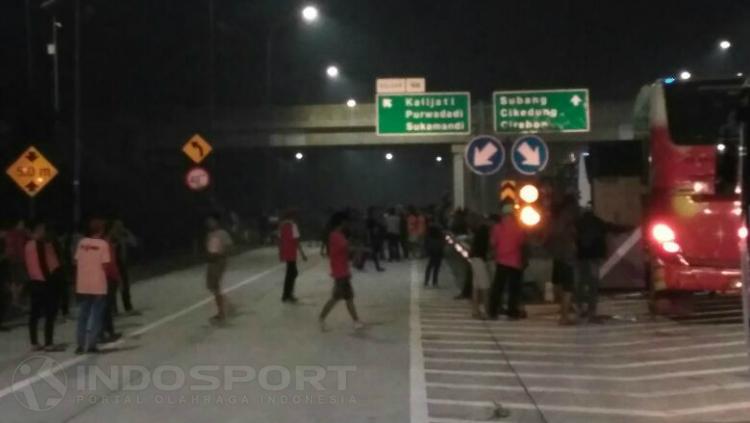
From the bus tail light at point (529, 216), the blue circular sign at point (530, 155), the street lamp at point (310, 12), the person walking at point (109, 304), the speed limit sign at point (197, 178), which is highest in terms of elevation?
the street lamp at point (310, 12)

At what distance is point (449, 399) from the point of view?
38.1ft

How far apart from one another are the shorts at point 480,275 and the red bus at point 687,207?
2662 millimetres

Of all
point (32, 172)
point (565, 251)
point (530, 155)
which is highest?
point (32, 172)

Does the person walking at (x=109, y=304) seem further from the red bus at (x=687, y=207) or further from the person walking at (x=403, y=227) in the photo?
the person walking at (x=403, y=227)

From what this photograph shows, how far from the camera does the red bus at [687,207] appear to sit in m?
17.3

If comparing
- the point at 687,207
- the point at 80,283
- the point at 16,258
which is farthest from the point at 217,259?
the point at 687,207

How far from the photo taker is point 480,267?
63.0 feet

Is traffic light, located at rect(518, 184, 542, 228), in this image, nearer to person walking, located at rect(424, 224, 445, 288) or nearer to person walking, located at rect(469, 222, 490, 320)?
person walking, located at rect(469, 222, 490, 320)

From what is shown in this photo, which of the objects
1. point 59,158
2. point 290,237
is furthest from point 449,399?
point 59,158

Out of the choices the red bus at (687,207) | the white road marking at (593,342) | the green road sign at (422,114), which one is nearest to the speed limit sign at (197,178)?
the green road sign at (422,114)

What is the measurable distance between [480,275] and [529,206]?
1.35m

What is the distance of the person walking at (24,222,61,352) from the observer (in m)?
15.8

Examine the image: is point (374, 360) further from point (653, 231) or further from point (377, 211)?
point (377, 211)

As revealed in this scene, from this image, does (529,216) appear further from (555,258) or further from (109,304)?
(109,304)
